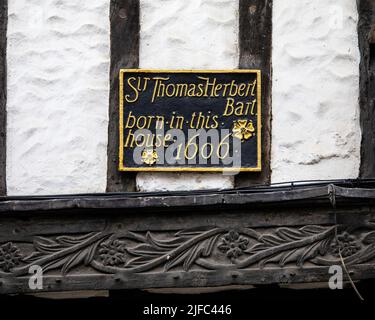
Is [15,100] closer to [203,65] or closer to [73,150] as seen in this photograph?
[73,150]

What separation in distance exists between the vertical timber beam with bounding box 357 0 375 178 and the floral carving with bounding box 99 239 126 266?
5.18ft

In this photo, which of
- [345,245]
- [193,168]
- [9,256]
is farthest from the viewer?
[193,168]

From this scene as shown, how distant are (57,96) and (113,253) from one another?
117cm

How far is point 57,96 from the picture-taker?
11.2 meters

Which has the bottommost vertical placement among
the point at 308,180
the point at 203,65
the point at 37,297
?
the point at 37,297

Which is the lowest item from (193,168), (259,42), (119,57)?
(193,168)

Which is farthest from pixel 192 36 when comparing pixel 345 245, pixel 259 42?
pixel 345 245

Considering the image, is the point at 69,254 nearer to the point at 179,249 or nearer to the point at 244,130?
the point at 179,249

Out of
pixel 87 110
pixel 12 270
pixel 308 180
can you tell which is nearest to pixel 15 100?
pixel 87 110

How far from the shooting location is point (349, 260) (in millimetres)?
10516

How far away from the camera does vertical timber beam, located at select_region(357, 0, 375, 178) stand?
1102 centimetres

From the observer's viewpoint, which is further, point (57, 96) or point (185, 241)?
point (57, 96)

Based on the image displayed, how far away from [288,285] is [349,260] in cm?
58

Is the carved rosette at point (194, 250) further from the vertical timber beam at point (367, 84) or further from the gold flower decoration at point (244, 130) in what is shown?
the gold flower decoration at point (244, 130)
